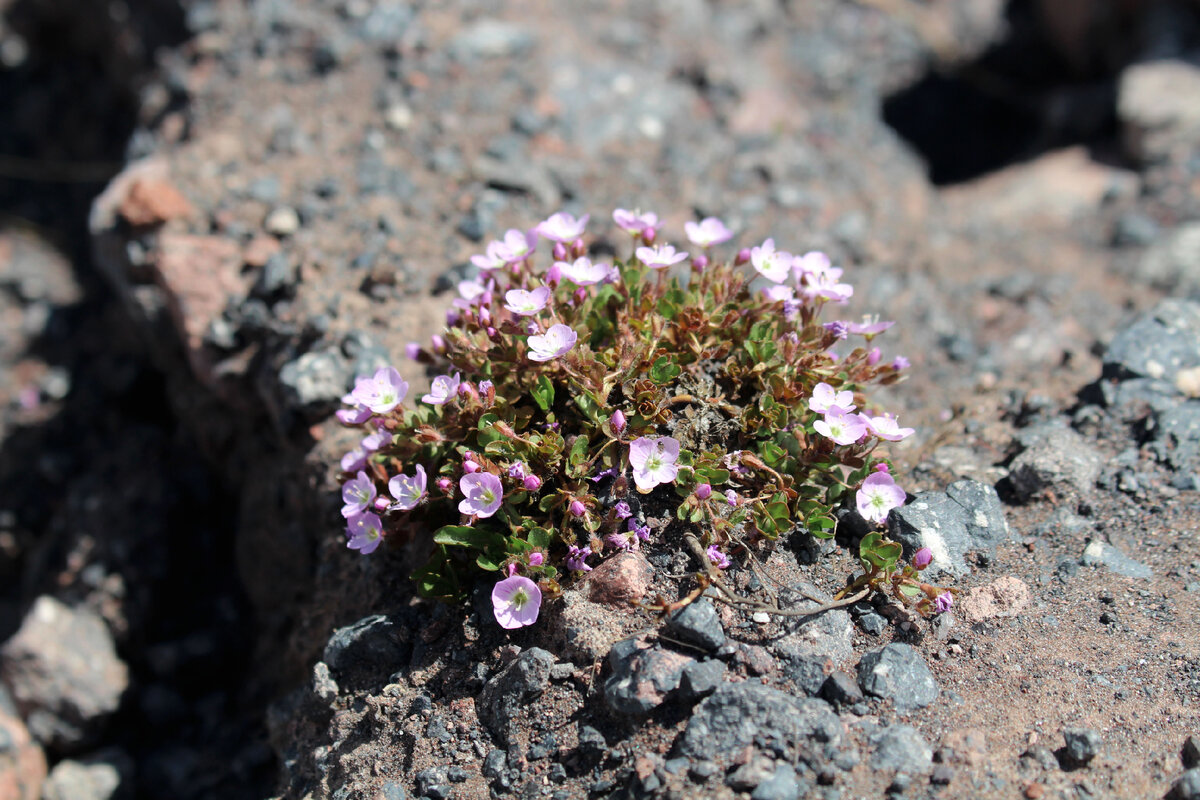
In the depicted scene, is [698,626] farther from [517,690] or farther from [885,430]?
[885,430]

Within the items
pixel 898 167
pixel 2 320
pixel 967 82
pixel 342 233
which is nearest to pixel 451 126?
pixel 342 233

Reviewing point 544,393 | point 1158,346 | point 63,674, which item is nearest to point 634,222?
point 544,393

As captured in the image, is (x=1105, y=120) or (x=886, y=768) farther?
(x=1105, y=120)

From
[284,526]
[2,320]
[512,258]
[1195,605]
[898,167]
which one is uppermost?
[512,258]

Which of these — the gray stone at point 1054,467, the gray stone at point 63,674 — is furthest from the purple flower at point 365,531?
the gray stone at point 63,674

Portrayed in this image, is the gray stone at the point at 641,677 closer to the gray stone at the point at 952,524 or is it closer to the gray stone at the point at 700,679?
the gray stone at the point at 700,679

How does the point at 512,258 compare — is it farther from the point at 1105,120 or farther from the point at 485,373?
the point at 1105,120
